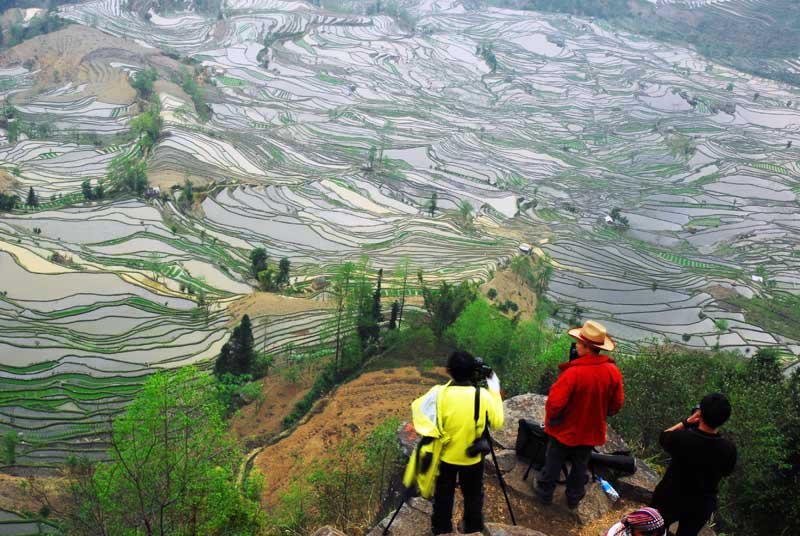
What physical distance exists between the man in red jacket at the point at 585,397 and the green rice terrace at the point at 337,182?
11.5 m

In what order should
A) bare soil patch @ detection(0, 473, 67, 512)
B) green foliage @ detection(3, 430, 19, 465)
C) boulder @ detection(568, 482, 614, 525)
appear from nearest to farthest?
boulder @ detection(568, 482, 614, 525) → bare soil patch @ detection(0, 473, 67, 512) → green foliage @ detection(3, 430, 19, 465)

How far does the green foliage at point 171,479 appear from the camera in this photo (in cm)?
584

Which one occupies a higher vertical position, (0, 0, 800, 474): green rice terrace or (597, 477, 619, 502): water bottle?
(597, 477, 619, 502): water bottle

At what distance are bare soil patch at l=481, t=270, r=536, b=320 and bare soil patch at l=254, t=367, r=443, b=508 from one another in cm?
762

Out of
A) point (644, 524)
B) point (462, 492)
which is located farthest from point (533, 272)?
point (644, 524)

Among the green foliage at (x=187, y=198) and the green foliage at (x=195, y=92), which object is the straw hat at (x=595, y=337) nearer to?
the green foliage at (x=187, y=198)

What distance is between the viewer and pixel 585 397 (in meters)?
4.28

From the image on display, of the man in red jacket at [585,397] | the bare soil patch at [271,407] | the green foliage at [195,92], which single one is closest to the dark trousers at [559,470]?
the man in red jacket at [585,397]

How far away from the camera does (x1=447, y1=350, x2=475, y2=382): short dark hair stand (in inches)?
148

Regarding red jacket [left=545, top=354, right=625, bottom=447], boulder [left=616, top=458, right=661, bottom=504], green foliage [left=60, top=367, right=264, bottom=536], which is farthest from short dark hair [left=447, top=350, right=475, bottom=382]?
green foliage [left=60, top=367, right=264, bottom=536]

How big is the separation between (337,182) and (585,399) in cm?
3111

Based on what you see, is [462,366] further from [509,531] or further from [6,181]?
[6,181]

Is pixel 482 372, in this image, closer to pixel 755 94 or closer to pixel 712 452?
pixel 712 452

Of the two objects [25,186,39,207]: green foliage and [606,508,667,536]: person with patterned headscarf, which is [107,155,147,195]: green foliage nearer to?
[25,186,39,207]: green foliage
